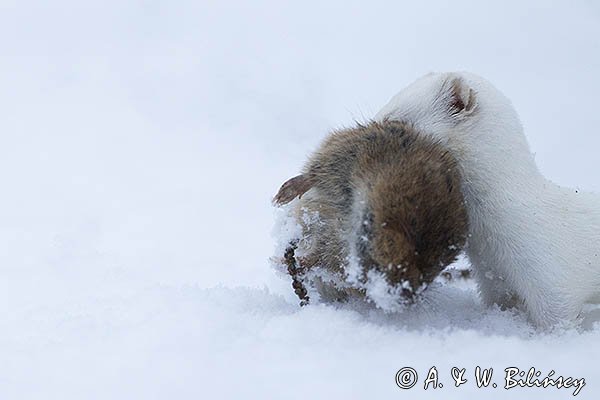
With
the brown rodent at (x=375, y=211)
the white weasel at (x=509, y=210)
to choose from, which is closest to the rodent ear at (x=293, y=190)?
the brown rodent at (x=375, y=211)

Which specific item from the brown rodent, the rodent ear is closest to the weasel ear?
the brown rodent

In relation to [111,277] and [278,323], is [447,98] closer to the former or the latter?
[278,323]

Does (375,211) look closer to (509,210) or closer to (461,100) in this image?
(509,210)

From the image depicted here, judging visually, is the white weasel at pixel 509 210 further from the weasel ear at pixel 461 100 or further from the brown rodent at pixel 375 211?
the brown rodent at pixel 375 211

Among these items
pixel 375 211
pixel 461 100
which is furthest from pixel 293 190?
pixel 461 100

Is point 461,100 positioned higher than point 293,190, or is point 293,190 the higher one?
point 461,100

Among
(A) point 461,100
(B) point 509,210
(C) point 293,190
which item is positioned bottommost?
(B) point 509,210

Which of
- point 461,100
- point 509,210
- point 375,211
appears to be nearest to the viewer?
point 375,211

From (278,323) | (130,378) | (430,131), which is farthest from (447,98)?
(130,378)
